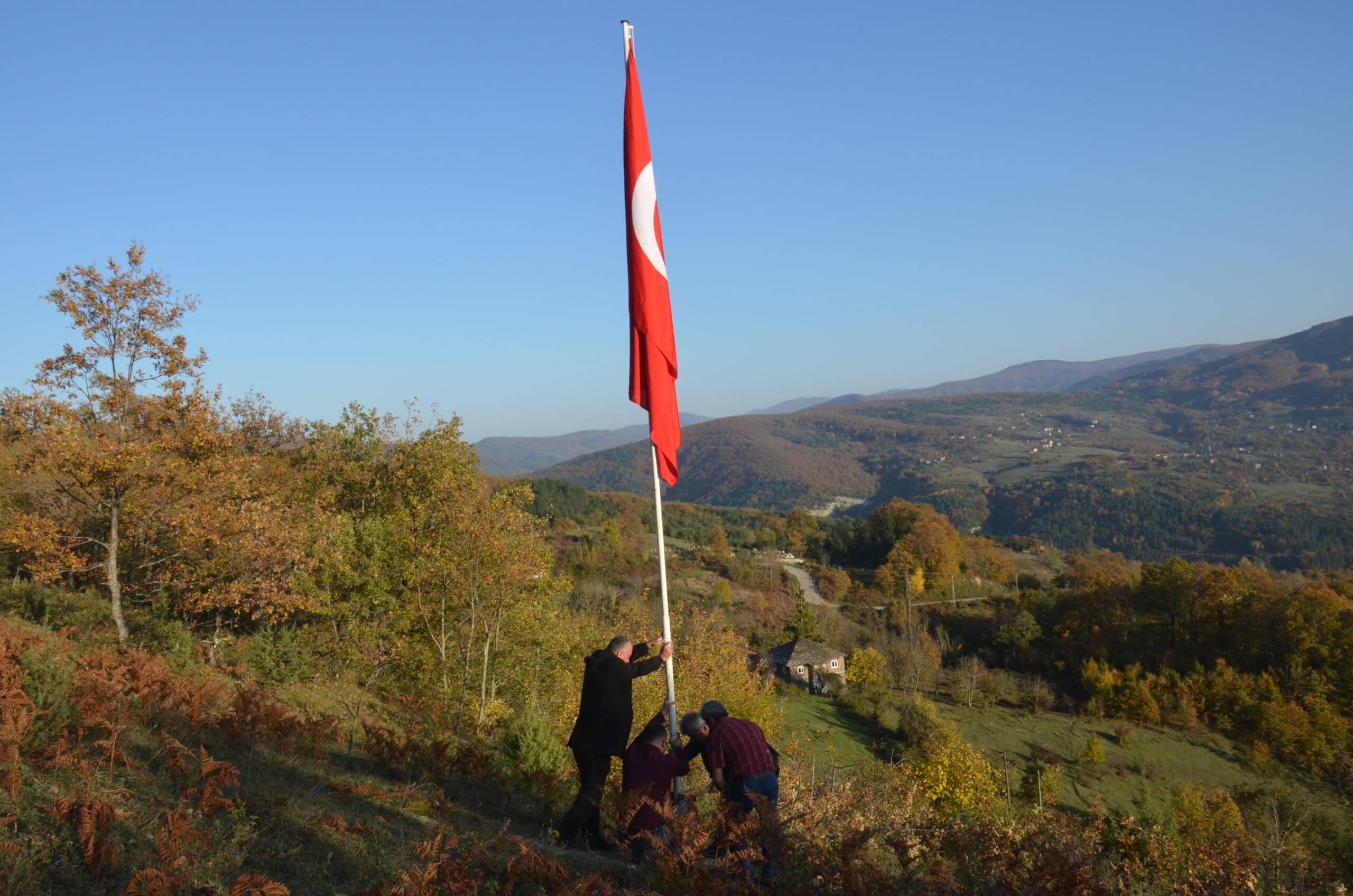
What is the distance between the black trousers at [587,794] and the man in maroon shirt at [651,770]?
30 cm

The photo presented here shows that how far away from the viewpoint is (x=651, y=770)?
19.3ft

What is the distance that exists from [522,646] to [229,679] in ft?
24.0

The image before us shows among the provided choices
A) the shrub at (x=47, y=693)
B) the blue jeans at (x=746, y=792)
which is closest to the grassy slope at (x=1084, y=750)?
the blue jeans at (x=746, y=792)

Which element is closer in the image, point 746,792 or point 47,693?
point 746,792

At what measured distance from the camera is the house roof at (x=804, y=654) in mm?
52594

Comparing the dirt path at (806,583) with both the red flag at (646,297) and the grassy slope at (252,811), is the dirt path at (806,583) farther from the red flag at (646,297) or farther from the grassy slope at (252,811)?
the red flag at (646,297)

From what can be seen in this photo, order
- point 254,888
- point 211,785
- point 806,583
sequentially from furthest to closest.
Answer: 1. point 806,583
2. point 211,785
3. point 254,888

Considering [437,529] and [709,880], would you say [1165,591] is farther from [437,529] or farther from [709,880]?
[709,880]

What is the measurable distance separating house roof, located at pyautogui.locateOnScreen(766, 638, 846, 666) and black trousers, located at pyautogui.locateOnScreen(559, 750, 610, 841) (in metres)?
48.5

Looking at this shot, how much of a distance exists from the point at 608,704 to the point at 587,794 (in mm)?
803

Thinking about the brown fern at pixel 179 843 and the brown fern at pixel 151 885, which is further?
the brown fern at pixel 179 843

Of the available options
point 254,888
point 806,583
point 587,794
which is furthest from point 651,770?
point 806,583

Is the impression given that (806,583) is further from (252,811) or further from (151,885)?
(151,885)

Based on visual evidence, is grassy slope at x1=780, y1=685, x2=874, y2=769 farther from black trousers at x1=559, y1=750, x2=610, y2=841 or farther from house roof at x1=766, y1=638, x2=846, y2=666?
black trousers at x1=559, y1=750, x2=610, y2=841
